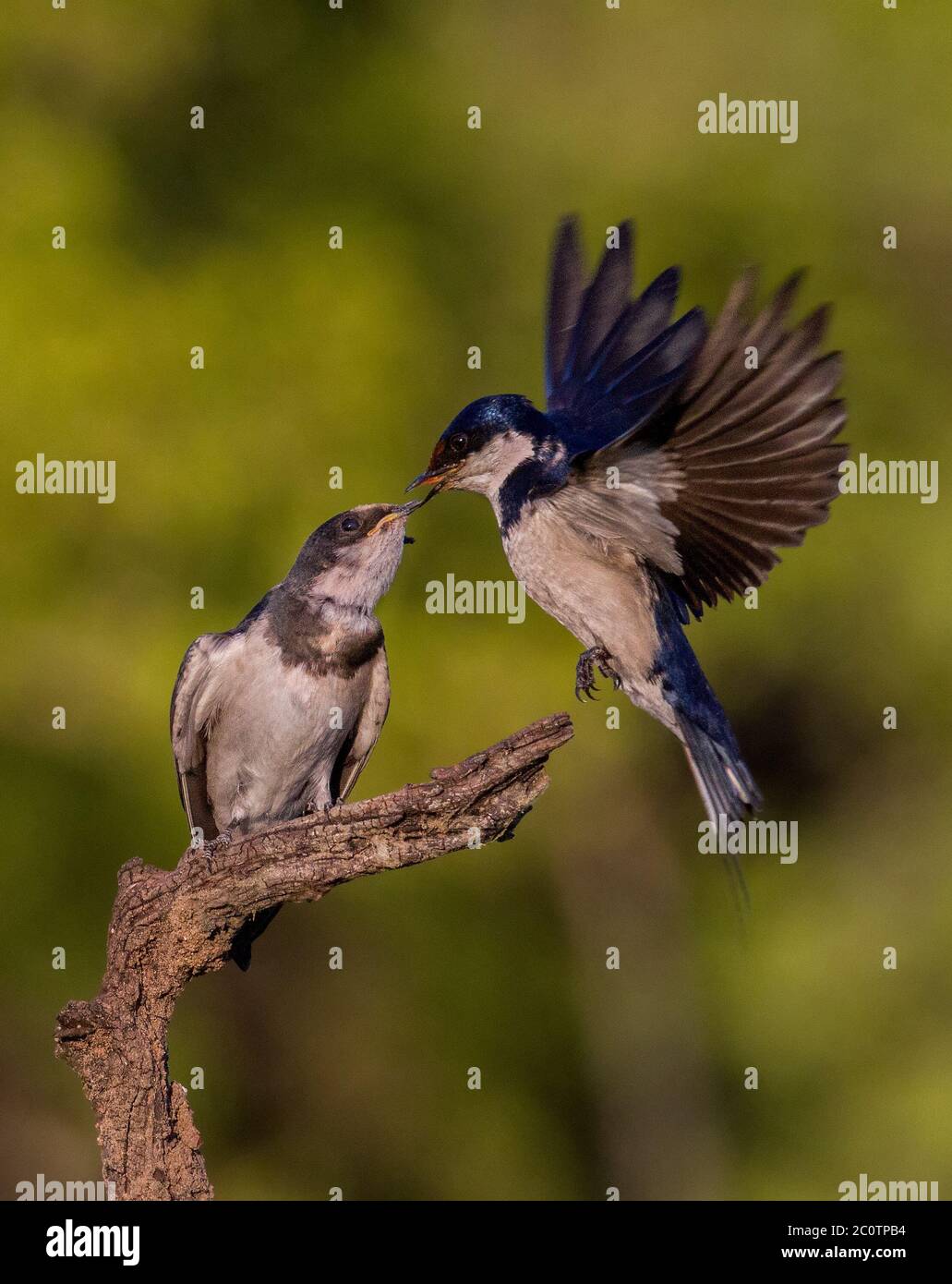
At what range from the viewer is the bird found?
21.5ft

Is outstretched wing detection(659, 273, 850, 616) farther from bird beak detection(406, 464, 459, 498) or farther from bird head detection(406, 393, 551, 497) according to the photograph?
bird beak detection(406, 464, 459, 498)

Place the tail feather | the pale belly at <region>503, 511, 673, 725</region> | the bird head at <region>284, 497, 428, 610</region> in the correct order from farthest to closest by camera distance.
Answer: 1. the bird head at <region>284, 497, 428, 610</region>
2. the tail feather
3. the pale belly at <region>503, 511, 673, 725</region>

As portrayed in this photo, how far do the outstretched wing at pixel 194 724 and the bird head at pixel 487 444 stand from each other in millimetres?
1267

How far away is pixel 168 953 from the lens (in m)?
5.71

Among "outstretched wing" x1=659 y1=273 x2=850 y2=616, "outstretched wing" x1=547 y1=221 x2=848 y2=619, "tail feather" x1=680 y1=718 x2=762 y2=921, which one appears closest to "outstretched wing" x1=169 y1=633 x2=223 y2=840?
"outstretched wing" x1=547 y1=221 x2=848 y2=619

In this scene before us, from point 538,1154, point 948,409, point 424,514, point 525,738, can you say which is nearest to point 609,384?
point 525,738

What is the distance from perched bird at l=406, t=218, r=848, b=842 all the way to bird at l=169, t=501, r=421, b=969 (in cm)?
61

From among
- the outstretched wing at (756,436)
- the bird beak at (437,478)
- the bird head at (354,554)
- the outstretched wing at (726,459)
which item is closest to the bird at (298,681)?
the bird head at (354,554)

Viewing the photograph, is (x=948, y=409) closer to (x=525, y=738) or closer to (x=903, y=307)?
(x=903, y=307)

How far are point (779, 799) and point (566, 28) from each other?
19.8ft

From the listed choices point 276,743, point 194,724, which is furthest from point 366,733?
point 194,724

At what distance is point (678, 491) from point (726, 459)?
18cm

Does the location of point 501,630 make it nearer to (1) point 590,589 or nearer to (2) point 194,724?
(2) point 194,724

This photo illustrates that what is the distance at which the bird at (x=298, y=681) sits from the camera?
6.54m
